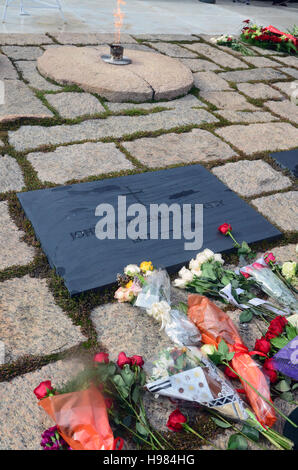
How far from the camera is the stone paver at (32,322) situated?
5.89ft

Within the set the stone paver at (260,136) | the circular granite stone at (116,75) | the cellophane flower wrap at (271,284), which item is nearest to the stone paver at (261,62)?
the circular granite stone at (116,75)

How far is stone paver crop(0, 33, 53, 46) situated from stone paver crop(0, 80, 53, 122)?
1.42m

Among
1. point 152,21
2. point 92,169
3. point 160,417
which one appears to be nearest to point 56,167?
point 92,169

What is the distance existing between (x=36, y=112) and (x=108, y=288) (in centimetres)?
222

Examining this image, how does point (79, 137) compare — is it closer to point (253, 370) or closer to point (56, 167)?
point (56, 167)

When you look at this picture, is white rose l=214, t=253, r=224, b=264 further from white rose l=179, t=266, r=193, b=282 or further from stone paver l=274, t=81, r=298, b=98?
stone paver l=274, t=81, r=298, b=98

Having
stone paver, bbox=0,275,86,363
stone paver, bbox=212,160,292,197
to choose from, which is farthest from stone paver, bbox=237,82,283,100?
stone paver, bbox=0,275,86,363

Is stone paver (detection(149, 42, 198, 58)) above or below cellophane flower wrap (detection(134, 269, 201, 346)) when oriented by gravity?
above

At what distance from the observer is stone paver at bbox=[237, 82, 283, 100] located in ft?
15.3

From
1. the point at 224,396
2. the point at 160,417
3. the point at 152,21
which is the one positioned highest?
the point at 152,21

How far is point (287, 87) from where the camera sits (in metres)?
5.00

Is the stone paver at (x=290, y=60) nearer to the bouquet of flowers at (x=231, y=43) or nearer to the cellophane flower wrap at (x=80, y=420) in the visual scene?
the bouquet of flowers at (x=231, y=43)

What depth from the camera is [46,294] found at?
205 centimetres

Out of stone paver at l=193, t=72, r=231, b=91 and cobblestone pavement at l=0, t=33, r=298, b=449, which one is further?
stone paver at l=193, t=72, r=231, b=91
